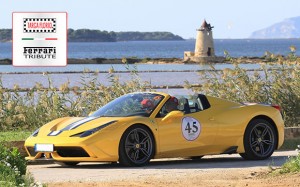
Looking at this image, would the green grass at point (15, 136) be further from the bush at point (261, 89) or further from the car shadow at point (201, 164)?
the bush at point (261, 89)

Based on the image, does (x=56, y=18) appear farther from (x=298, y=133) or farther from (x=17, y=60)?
(x=298, y=133)

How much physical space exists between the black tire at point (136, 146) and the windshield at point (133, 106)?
15.9 inches

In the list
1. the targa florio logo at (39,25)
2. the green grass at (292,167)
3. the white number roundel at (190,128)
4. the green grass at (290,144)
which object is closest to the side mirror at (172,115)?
the white number roundel at (190,128)

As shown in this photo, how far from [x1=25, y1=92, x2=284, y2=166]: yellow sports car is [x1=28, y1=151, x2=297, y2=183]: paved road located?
20 centimetres

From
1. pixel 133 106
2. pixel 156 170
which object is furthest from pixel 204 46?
pixel 156 170

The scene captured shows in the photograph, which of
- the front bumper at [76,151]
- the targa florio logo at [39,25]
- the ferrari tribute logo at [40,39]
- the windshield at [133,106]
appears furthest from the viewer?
the targa florio logo at [39,25]

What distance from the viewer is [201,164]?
1703 centimetres

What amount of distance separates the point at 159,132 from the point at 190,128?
2.10 ft

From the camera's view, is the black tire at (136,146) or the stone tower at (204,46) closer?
the black tire at (136,146)

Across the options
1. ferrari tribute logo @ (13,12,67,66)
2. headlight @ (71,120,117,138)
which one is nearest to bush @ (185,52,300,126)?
A: ferrari tribute logo @ (13,12,67,66)

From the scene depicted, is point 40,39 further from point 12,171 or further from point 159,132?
point 12,171

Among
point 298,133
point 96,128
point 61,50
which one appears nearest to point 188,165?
point 96,128

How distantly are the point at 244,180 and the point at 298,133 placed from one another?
7.02 metres

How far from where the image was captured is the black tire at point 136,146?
1629cm
